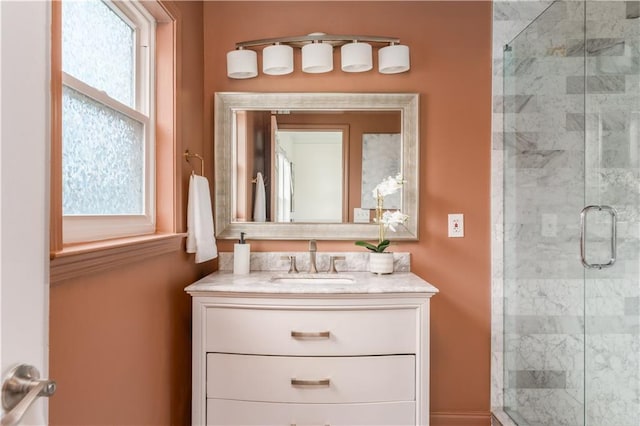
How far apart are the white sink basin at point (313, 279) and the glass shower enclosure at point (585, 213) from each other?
3.01ft

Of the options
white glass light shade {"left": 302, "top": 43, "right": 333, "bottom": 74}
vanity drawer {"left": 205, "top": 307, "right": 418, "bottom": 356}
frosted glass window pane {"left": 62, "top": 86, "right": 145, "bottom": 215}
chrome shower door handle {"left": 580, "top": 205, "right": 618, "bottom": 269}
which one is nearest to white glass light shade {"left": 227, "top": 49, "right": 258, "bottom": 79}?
white glass light shade {"left": 302, "top": 43, "right": 333, "bottom": 74}

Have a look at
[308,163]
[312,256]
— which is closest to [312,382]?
[312,256]

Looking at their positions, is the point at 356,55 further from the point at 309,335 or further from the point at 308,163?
Answer: the point at 309,335

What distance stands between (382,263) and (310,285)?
422 millimetres

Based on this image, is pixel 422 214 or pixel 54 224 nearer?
pixel 54 224

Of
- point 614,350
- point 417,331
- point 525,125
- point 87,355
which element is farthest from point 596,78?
point 87,355

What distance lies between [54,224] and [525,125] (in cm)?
199

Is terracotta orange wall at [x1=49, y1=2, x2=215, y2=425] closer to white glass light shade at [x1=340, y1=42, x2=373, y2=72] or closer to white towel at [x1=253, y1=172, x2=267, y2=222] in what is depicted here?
white towel at [x1=253, y1=172, x2=267, y2=222]

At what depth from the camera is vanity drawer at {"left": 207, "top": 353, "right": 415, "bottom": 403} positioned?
1.61 metres

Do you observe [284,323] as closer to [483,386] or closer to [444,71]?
[483,386]

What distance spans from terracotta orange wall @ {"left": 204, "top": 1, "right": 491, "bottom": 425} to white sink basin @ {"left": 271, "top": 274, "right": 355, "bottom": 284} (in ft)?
1.22

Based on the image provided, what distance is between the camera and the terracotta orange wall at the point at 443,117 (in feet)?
6.98

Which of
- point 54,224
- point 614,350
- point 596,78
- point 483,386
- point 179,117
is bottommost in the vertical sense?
point 483,386

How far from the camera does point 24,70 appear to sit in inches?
21.1
